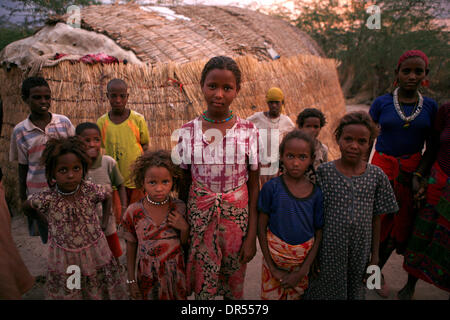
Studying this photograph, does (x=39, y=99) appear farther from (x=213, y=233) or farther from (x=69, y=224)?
(x=213, y=233)

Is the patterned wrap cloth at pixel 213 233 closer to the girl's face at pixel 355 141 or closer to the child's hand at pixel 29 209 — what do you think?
the girl's face at pixel 355 141

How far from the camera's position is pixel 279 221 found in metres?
1.76

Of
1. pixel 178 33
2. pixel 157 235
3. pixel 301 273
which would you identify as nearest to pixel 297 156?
pixel 301 273

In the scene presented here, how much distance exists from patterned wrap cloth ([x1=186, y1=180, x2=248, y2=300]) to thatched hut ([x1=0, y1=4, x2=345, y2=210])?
2.80 meters

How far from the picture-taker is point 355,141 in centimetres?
177

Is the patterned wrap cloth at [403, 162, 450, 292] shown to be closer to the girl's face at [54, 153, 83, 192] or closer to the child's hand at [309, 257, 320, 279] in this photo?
the child's hand at [309, 257, 320, 279]

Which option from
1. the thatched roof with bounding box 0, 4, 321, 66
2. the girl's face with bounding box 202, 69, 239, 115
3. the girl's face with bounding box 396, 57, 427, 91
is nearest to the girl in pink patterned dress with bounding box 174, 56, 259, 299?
the girl's face with bounding box 202, 69, 239, 115

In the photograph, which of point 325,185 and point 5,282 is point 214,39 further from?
point 5,282

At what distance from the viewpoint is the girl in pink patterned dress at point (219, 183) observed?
1.65 meters

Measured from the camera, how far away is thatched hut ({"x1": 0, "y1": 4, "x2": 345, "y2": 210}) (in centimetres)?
401

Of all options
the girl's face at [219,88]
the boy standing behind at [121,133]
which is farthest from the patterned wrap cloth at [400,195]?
the boy standing behind at [121,133]

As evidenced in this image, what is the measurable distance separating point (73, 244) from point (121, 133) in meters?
1.41
